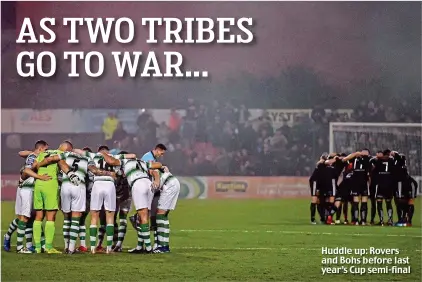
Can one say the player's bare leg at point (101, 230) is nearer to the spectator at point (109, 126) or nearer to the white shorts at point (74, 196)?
the white shorts at point (74, 196)

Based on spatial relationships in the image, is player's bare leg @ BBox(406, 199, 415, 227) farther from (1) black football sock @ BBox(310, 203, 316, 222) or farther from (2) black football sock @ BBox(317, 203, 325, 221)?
(1) black football sock @ BBox(310, 203, 316, 222)

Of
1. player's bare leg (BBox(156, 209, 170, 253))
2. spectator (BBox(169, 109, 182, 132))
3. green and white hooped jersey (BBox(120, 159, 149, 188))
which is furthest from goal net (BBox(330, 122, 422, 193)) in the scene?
green and white hooped jersey (BBox(120, 159, 149, 188))

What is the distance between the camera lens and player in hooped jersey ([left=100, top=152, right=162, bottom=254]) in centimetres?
1145

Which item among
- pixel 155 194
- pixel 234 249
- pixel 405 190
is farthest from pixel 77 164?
pixel 405 190

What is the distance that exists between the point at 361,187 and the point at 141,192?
3269 millimetres

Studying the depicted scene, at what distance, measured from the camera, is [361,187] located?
13.4 metres

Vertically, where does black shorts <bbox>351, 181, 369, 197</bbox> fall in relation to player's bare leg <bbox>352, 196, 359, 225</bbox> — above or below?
above

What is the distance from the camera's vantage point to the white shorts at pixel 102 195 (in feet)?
37.8

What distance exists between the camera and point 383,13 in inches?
479

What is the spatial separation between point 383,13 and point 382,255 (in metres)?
2.75

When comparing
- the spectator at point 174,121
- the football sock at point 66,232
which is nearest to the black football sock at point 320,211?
the spectator at point 174,121

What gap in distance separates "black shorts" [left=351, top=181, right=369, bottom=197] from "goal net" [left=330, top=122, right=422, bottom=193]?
25.8 inches

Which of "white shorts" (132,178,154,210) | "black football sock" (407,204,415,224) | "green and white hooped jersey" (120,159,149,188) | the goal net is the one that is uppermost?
the goal net

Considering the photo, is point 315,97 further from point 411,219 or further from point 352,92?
point 411,219
